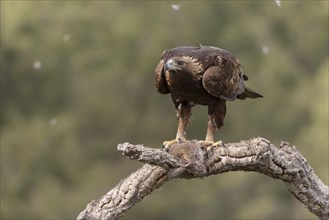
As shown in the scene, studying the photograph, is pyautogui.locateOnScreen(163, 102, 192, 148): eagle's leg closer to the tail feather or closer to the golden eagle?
the golden eagle

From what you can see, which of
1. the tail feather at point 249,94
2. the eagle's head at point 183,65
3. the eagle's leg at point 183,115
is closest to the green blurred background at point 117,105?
the tail feather at point 249,94

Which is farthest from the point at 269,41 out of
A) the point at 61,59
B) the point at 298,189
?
the point at 298,189

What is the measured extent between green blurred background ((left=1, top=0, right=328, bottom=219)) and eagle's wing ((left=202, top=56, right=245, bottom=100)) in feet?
12.7

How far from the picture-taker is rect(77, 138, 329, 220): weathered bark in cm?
326

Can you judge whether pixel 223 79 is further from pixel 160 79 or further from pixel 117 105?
pixel 117 105

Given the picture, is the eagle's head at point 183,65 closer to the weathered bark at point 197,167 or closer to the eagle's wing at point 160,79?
the eagle's wing at point 160,79

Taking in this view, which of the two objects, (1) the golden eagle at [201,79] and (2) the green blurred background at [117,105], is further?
(2) the green blurred background at [117,105]

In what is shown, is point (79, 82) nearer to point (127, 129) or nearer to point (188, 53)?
point (127, 129)

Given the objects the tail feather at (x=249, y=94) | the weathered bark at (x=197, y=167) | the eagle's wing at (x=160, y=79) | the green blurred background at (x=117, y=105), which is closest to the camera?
the weathered bark at (x=197, y=167)

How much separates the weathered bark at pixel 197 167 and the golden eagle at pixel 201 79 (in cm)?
14

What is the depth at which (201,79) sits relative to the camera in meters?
3.53

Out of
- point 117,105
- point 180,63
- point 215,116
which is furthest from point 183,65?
point 117,105

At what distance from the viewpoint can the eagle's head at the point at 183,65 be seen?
3.45m

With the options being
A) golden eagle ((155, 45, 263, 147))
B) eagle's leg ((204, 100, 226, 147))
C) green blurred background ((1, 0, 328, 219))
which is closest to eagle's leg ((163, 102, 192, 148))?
golden eagle ((155, 45, 263, 147))
